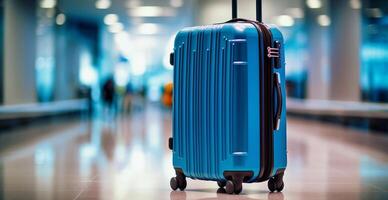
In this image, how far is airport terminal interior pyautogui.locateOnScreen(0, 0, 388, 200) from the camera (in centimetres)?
602

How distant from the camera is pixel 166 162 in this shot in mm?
8164

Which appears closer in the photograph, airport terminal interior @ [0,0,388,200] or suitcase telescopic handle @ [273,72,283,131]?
suitcase telescopic handle @ [273,72,283,131]

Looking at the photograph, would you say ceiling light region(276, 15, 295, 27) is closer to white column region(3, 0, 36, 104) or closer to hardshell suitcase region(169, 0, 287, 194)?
white column region(3, 0, 36, 104)

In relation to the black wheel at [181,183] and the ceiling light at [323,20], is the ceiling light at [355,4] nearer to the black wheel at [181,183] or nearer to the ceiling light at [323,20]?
the ceiling light at [323,20]

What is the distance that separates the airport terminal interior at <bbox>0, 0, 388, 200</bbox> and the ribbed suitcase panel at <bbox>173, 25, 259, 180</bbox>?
0.27 meters

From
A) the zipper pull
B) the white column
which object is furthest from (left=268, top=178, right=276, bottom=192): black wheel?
the white column

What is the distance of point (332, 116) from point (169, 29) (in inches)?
873

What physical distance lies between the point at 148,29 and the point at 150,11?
1013cm

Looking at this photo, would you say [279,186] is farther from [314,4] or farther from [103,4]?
[103,4]

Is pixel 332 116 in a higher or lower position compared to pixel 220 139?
lower

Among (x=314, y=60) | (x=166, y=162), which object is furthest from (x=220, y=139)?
(x=314, y=60)

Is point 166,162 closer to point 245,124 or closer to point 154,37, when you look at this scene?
point 245,124

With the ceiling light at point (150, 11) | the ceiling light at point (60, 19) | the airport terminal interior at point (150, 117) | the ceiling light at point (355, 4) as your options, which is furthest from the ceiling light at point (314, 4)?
the ceiling light at point (60, 19)

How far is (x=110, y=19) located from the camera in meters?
37.5
